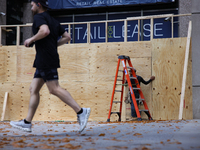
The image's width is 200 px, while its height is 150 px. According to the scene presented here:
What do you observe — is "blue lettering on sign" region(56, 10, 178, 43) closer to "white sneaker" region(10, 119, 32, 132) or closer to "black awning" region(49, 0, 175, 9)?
"black awning" region(49, 0, 175, 9)

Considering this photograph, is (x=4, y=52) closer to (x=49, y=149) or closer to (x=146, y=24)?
(x=146, y=24)

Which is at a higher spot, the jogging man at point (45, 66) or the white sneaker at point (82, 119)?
the jogging man at point (45, 66)

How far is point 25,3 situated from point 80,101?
7.73 m

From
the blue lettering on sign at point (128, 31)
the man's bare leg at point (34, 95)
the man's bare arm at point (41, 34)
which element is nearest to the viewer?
the man's bare arm at point (41, 34)

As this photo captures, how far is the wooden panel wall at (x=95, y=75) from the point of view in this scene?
8070 mm

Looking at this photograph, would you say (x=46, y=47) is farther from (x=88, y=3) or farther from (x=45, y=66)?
(x=88, y=3)

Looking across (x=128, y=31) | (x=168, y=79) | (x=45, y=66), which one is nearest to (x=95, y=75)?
(x=168, y=79)

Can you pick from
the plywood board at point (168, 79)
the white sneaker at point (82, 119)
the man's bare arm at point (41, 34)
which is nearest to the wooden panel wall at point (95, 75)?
the plywood board at point (168, 79)

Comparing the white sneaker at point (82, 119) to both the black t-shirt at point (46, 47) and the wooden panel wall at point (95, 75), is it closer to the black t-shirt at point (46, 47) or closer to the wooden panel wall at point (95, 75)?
the black t-shirt at point (46, 47)

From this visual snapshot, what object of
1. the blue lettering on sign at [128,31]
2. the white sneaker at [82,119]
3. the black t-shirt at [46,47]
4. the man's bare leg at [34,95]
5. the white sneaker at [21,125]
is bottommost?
the white sneaker at [21,125]

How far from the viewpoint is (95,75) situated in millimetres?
8688

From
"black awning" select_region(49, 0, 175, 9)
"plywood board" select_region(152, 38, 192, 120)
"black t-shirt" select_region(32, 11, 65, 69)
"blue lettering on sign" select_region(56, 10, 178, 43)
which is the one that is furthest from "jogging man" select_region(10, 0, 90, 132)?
"black awning" select_region(49, 0, 175, 9)

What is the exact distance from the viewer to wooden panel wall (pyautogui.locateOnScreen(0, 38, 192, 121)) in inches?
318

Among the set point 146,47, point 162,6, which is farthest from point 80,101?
point 162,6
